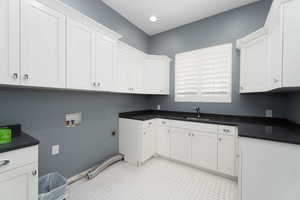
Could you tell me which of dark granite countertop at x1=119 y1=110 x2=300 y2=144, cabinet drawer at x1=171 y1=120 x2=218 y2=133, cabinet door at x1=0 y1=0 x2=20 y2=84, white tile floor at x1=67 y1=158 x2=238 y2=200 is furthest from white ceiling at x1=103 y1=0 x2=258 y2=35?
white tile floor at x1=67 y1=158 x2=238 y2=200

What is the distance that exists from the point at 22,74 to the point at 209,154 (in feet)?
8.91

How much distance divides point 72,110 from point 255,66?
9.56ft

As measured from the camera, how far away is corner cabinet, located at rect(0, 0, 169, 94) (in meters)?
1.08

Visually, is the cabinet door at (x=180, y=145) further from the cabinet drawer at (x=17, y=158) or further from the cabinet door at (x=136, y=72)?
the cabinet drawer at (x=17, y=158)

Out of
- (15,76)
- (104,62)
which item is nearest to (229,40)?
(104,62)

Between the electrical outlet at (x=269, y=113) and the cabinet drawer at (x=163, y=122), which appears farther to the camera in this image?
the cabinet drawer at (x=163, y=122)

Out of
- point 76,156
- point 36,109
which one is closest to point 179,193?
point 76,156

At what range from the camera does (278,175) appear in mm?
1168

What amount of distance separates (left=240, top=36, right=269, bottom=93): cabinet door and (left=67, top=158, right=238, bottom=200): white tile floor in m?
1.56

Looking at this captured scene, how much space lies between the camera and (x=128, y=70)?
2.45 metres

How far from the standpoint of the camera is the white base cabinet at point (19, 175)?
36.7 inches

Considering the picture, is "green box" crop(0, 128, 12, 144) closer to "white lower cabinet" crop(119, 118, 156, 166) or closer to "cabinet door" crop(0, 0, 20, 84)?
"cabinet door" crop(0, 0, 20, 84)

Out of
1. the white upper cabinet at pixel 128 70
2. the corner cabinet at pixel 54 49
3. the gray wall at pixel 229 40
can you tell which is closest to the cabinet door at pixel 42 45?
the corner cabinet at pixel 54 49

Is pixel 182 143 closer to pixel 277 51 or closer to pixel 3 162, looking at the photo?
pixel 277 51
